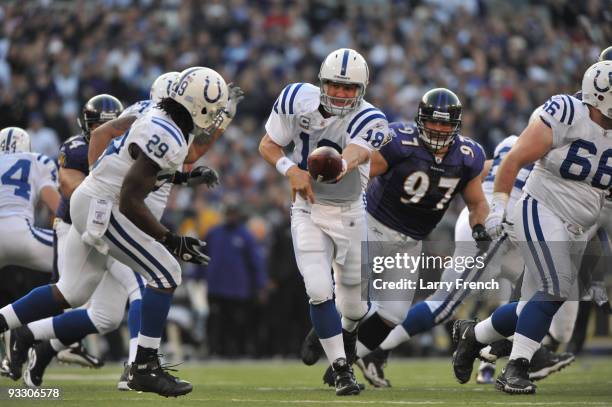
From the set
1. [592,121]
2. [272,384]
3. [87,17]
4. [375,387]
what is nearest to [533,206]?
[592,121]

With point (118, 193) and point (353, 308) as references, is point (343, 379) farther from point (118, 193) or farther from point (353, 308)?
point (118, 193)

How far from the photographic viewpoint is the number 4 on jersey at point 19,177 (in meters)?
8.67

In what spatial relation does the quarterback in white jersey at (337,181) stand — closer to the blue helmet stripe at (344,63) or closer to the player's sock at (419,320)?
the blue helmet stripe at (344,63)

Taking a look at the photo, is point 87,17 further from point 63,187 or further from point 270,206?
point 63,187

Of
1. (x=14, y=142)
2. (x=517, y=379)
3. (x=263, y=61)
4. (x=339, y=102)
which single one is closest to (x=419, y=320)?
(x=517, y=379)

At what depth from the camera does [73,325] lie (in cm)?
786

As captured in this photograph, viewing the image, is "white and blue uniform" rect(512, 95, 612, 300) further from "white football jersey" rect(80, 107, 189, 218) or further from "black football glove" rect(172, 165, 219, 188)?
"white football jersey" rect(80, 107, 189, 218)

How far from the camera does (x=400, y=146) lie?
7.78 metres

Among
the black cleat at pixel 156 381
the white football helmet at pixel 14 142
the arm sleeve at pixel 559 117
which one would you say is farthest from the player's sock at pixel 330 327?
the white football helmet at pixel 14 142

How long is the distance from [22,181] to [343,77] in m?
2.92

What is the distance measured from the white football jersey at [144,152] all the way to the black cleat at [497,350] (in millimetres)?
2267

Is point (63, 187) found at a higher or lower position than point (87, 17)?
lower

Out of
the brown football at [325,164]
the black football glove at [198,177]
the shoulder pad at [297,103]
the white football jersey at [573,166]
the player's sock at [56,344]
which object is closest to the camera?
the brown football at [325,164]

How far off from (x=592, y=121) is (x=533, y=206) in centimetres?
59
